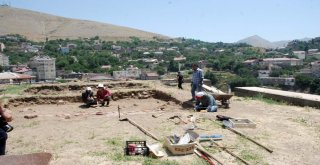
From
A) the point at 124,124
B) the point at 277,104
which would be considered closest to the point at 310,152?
the point at 124,124

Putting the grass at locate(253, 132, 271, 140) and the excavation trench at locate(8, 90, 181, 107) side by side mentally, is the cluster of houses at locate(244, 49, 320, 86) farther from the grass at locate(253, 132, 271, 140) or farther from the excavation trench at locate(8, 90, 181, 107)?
the grass at locate(253, 132, 271, 140)

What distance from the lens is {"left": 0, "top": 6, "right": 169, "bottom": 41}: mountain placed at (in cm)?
14362

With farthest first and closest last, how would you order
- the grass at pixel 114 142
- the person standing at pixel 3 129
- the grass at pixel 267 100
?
the grass at pixel 267 100 → the grass at pixel 114 142 → the person standing at pixel 3 129

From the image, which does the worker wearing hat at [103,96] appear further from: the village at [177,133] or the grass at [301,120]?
the grass at [301,120]

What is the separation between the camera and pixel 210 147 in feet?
22.4

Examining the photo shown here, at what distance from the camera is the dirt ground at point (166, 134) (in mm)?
6254

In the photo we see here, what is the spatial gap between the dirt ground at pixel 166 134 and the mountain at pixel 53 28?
131055 mm

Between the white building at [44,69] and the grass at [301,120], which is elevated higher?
the grass at [301,120]

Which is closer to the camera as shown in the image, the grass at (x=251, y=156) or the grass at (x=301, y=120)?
the grass at (x=251, y=156)

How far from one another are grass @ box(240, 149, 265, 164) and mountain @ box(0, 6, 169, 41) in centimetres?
13495

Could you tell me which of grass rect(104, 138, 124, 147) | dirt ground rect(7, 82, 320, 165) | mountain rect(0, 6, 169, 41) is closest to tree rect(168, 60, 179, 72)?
mountain rect(0, 6, 169, 41)

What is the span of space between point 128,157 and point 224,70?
73.0 meters

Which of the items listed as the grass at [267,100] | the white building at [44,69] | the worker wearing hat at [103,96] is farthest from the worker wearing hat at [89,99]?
the white building at [44,69]

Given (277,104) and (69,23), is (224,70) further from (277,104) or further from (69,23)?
(69,23)
